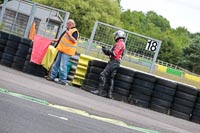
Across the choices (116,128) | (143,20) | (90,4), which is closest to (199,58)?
(90,4)

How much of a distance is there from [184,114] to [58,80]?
12.7 feet

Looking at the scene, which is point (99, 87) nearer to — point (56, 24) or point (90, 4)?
point (56, 24)

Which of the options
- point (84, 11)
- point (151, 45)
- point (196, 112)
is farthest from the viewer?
point (84, 11)

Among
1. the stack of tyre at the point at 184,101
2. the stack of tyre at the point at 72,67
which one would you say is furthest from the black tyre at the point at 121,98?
the stack of tyre at the point at 72,67

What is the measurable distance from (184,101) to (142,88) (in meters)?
1.26

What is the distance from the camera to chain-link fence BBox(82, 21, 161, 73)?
56.6 ft

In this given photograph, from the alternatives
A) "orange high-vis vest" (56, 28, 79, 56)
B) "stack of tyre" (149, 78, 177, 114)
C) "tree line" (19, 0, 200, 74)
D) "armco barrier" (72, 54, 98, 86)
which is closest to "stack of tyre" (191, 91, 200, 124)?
"stack of tyre" (149, 78, 177, 114)

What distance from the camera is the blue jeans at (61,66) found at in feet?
50.0

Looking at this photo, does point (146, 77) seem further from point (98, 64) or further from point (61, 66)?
point (61, 66)

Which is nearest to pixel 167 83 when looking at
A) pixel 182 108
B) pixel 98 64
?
pixel 182 108

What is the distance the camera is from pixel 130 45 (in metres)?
17.4

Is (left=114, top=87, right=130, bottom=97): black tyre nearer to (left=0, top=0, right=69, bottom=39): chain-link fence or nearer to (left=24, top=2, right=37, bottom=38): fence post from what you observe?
(left=0, top=0, right=69, bottom=39): chain-link fence

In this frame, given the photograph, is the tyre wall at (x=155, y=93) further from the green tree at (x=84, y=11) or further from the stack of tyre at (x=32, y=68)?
the green tree at (x=84, y=11)

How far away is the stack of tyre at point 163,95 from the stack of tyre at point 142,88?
0.53 ft
